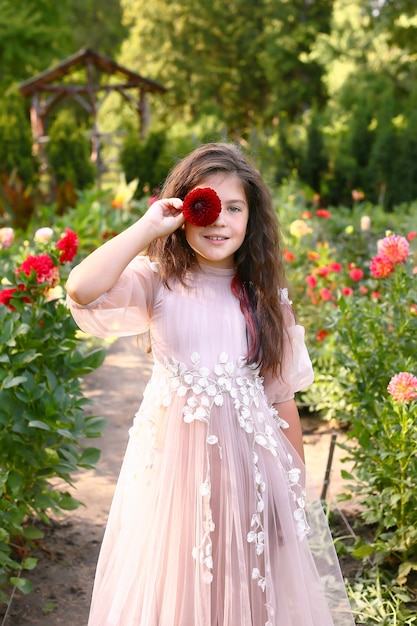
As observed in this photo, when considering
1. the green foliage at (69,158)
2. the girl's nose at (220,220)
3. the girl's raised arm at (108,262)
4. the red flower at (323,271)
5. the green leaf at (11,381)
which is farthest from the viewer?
the green foliage at (69,158)

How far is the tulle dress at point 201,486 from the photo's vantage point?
1.65 metres

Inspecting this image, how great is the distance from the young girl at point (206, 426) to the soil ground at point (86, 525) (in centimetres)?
71

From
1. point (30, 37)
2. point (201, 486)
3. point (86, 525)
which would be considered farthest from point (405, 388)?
point (30, 37)

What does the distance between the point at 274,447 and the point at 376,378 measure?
1092 mm

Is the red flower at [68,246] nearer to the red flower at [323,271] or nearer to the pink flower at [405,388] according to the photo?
the pink flower at [405,388]

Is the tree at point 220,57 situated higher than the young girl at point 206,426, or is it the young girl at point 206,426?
the tree at point 220,57

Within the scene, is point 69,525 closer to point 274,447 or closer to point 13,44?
point 274,447

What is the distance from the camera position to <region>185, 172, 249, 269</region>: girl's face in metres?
1.70

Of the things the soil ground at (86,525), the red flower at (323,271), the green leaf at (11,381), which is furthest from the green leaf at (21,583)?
the red flower at (323,271)

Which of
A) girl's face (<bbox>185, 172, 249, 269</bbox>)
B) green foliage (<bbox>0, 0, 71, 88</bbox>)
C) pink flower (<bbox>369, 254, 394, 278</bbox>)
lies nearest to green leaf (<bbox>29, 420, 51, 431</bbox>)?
girl's face (<bbox>185, 172, 249, 269</bbox>)

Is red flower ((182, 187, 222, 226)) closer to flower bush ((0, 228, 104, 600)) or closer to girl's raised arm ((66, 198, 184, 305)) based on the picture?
girl's raised arm ((66, 198, 184, 305))

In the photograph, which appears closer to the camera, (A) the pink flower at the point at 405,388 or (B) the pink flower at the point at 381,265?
(A) the pink flower at the point at 405,388

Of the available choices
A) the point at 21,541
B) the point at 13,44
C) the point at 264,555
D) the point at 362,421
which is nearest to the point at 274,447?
the point at 264,555

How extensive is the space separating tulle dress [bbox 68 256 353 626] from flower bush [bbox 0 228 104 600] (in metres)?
0.59
